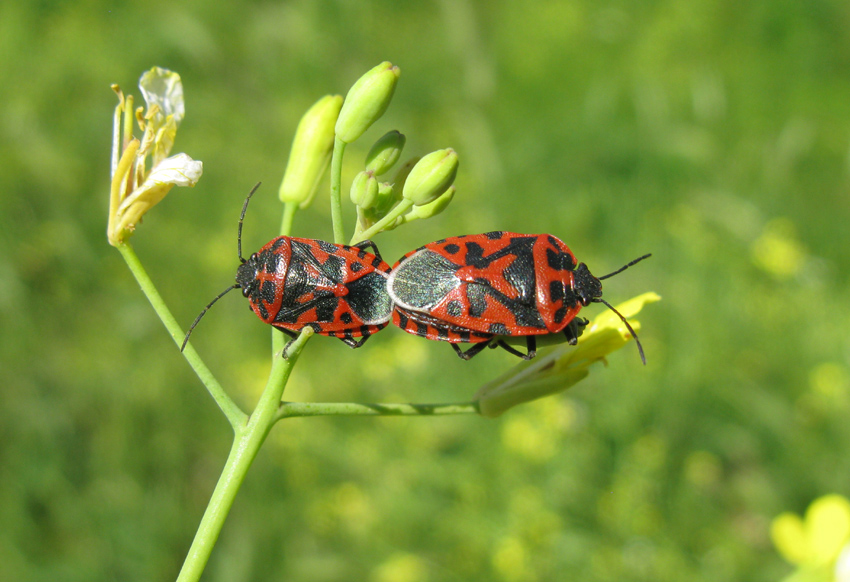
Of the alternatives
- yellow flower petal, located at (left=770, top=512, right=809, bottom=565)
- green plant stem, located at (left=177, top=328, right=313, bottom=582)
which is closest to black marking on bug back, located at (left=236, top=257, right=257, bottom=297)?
green plant stem, located at (left=177, top=328, right=313, bottom=582)

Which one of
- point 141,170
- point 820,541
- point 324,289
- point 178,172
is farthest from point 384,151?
point 820,541

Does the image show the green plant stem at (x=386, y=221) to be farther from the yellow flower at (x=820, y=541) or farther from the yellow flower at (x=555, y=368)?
the yellow flower at (x=820, y=541)

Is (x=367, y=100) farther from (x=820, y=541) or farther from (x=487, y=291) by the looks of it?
(x=820, y=541)

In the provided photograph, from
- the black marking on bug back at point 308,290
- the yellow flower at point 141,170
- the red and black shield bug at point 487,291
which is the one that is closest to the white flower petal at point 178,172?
the yellow flower at point 141,170

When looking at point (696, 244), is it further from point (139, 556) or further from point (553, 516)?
point (139, 556)

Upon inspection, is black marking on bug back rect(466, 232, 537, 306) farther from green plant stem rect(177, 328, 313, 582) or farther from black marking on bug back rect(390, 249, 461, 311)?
green plant stem rect(177, 328, 313, 582)
